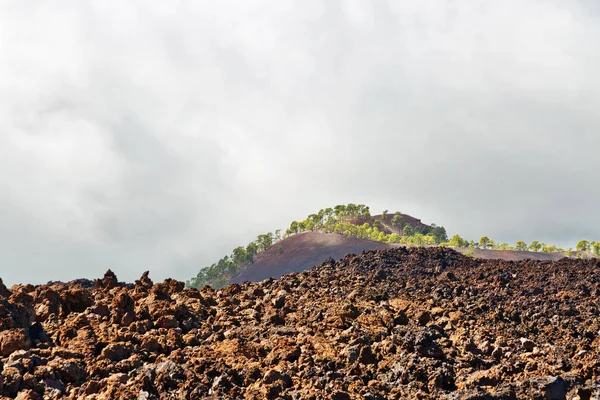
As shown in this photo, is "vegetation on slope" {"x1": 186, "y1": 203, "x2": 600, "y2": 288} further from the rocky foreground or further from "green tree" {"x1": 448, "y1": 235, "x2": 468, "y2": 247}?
the rocky foreground

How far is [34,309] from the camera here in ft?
89.6

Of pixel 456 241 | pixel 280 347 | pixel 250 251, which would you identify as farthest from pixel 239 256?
pixel 280 347

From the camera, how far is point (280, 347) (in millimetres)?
23375

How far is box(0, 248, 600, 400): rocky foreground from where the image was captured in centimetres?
1969

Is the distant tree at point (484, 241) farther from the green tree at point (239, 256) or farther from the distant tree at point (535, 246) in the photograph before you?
the green tree at point (239, 256)

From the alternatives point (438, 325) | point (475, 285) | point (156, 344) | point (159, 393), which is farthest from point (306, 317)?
point (475, 285)

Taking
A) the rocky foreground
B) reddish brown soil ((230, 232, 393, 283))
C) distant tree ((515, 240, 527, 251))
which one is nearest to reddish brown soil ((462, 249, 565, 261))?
distant tree ((515, 240, 527, 251))

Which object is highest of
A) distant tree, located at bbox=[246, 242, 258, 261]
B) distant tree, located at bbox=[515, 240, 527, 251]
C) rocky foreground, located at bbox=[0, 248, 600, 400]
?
distant tree, located at bbox=[246, 242, 258, 261]

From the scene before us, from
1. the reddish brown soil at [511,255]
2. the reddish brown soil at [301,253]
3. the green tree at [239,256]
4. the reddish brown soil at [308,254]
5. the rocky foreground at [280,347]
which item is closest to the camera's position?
the rocky foreground at [280,347]

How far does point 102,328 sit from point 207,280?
491ft

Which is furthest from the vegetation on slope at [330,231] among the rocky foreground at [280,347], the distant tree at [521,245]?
the rocky foreground at [280,347]

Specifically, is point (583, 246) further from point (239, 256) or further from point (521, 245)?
point (239, 256)

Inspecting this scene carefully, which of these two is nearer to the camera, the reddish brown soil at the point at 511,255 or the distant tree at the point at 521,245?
the reddish brown soil at the point at 511,255

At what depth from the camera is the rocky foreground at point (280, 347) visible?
19.7m
